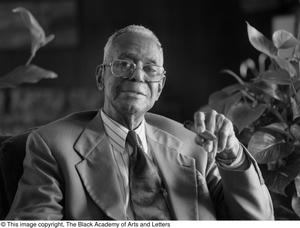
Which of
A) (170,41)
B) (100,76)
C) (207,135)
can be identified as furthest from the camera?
(170,41)

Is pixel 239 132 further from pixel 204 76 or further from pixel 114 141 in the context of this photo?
pixel 204 76

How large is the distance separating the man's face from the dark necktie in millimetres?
55

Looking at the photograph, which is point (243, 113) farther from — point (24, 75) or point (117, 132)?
point (24, 75)

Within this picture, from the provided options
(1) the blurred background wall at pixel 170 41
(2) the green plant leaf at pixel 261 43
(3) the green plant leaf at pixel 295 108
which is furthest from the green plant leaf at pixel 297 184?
(1) the blurred background wall at pixel 170 41

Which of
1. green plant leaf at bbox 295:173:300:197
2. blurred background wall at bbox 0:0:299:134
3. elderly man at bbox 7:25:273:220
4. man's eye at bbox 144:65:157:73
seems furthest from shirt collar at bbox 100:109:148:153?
blurred background wall at bbox 0:0:299:134

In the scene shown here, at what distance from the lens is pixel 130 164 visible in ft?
2.64

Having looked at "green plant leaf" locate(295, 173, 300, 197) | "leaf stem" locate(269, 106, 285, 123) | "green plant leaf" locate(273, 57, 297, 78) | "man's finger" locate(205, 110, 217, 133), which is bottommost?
"green plant leaf" locate(295, 173, 300, 197)

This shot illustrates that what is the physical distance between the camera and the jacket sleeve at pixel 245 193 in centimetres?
80

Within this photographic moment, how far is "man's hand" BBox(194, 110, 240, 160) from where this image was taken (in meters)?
0.73

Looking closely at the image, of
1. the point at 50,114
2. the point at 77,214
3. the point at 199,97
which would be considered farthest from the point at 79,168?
the point at 199,97

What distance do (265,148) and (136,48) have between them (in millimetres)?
411

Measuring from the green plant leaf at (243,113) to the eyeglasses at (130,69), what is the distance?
289 millimetres

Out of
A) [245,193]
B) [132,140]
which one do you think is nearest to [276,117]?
[245,193]

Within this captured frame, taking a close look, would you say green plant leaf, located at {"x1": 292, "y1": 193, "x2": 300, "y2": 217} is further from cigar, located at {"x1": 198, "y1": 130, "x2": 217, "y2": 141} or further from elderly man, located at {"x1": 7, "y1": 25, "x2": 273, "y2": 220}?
cigar, located at {"x1": 198, "y1": 130, "x2": 217, "y2": 141}
